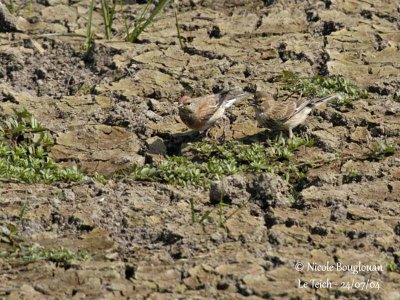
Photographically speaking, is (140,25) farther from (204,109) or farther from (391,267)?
(391,267)

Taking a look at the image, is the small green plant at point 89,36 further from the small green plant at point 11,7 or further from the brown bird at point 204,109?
the brown bird at point 204,109

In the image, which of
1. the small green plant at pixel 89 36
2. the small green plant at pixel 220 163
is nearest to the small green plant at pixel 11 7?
the small green plant at pixel 89 36

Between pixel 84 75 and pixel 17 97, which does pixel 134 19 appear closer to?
pixel 84 75

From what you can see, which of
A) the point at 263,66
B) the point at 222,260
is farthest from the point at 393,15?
the point at 222,260

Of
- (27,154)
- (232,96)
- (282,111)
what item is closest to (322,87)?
(232,96)

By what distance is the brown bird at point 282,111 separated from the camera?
9.27 m

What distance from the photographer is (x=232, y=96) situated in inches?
393

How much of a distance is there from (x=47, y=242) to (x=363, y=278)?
7.83ft

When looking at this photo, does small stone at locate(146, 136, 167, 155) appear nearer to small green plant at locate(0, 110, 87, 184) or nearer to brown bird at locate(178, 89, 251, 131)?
brown bird at locate(178, 89, 251, 131)

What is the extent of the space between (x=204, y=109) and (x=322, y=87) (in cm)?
153

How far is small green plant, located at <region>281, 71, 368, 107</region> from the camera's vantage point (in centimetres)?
1006

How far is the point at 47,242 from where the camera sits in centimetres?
755

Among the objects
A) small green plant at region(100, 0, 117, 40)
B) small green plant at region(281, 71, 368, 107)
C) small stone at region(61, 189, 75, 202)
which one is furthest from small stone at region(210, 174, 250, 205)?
small green plant at region(100, 0, 117, 40)

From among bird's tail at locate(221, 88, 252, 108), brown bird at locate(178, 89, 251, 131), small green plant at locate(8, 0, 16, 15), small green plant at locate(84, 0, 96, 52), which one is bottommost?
brown bird at locate(178, 89, 251, 131)
